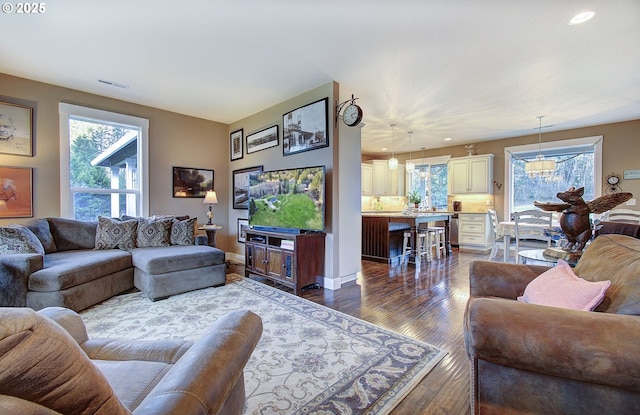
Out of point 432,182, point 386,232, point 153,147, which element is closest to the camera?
point 153,147

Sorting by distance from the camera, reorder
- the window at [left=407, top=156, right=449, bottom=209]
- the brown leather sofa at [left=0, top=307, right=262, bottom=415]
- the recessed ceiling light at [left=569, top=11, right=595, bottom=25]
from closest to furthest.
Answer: the brown leather sofa at [left=0, top=307, right=262, bottom=415] → the recessed ceiling light at [left=569, top=11, right=595, bottom=25] → the window at [left=407, top=156, right=449, bottom=209]

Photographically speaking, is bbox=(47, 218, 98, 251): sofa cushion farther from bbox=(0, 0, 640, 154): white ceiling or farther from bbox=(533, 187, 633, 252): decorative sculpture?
bbox=(533, 187, 633, 252): decorative sculpture

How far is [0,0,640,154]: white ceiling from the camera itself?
7.70ft

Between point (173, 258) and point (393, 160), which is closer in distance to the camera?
point (173, 258)

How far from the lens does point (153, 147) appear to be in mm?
4730

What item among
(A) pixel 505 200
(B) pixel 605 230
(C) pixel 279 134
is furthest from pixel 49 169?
(A) pixel 505 200

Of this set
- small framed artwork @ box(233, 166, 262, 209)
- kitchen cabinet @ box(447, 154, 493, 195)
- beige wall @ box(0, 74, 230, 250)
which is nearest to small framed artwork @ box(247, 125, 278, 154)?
small framed artwork @ box(233, 166, 262, 209)

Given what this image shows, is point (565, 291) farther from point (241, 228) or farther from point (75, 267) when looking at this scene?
point (241, 228)

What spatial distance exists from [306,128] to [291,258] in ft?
6.01

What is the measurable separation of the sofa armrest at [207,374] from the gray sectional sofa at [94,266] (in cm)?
260

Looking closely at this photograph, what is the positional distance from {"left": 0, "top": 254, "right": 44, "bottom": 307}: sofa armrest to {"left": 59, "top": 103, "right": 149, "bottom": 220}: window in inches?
63.1

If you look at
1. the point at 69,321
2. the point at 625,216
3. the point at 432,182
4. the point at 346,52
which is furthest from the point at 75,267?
the point at 432,182

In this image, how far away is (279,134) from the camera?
4500 millimetres

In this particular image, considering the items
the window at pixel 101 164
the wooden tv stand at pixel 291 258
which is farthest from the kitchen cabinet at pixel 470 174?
the window at pixel 101 164
